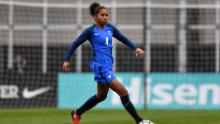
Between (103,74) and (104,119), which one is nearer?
(103,74)

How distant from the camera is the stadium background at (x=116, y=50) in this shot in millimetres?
20234

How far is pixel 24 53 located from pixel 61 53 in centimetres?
120

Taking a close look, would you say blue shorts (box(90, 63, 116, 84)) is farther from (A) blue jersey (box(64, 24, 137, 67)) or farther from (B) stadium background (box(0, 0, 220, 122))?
(B) stadium background (box(0, 0, 220, 122))

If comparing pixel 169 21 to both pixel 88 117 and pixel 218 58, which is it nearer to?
pixel 218 58

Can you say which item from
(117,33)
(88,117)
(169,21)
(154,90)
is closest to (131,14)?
(169,21)

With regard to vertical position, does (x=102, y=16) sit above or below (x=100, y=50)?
above

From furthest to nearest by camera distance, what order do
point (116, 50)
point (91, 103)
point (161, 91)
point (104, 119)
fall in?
point (116, 50), point (161, 91), point (104, 119), point (91, 103)

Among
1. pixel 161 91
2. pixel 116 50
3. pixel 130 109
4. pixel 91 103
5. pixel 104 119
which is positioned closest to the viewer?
pixel 130 109

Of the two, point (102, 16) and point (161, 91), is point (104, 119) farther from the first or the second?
point (161, 91)

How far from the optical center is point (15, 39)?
23953mm

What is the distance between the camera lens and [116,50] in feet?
73.3

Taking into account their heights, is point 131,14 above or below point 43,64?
above

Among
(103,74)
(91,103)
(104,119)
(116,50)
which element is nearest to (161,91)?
(116,50)

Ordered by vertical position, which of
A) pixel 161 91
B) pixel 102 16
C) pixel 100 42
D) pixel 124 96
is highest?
pixel 102 16
